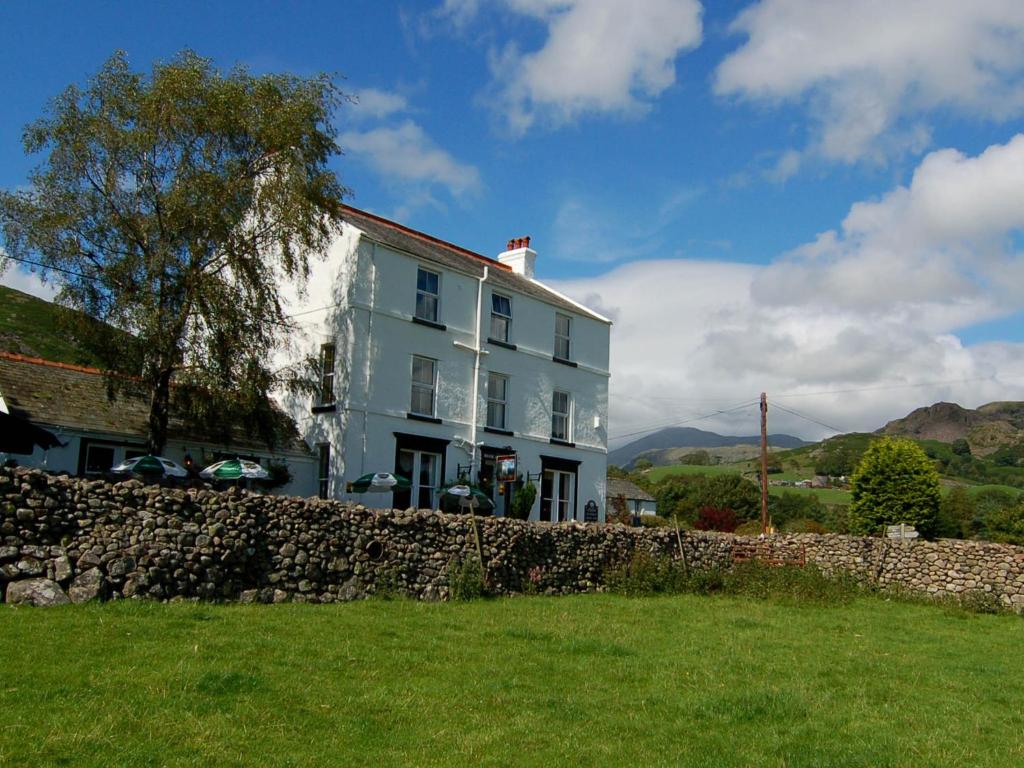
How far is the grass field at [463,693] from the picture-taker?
7879mm

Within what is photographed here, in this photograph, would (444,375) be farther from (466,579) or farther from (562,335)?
(466,579)

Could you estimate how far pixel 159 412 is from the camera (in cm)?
2138

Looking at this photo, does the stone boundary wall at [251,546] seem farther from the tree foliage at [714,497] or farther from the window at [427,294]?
the tree foliage at [714,497]

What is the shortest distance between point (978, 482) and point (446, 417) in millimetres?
93152

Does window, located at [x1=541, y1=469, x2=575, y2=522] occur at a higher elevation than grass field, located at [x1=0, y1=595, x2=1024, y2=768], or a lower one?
higher

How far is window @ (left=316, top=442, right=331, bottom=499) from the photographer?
1020 inches

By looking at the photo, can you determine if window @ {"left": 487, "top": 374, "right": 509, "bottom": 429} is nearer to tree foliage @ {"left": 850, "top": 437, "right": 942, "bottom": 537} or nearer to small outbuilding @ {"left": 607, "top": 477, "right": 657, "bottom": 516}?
tree foliage @ {"left": 850, "top": 437, "right": 942, "bottom": 537}

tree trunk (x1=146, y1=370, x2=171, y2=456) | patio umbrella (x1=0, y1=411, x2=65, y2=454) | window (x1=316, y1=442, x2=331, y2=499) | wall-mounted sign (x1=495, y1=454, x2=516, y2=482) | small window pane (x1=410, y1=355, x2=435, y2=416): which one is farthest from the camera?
wall-mounted sign (x1=495, y1=454, x2=516, y2=482)

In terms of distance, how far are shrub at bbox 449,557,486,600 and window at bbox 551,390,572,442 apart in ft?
43.8

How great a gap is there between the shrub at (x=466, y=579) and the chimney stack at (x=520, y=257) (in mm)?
18908

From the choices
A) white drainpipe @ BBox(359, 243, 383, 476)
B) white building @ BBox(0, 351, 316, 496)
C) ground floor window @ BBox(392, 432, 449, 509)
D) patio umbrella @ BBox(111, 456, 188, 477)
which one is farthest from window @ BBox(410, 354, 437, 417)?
patio umbrella @ BBox(111, 456, 188, 477)

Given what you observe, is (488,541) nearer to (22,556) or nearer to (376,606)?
(376,606)

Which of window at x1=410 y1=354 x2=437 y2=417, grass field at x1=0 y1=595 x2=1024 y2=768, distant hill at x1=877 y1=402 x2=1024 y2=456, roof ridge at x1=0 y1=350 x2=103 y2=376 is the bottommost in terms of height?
grass field at x1=0 y1=595 x2=1024 y2=768

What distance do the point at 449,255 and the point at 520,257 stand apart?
5.70m
